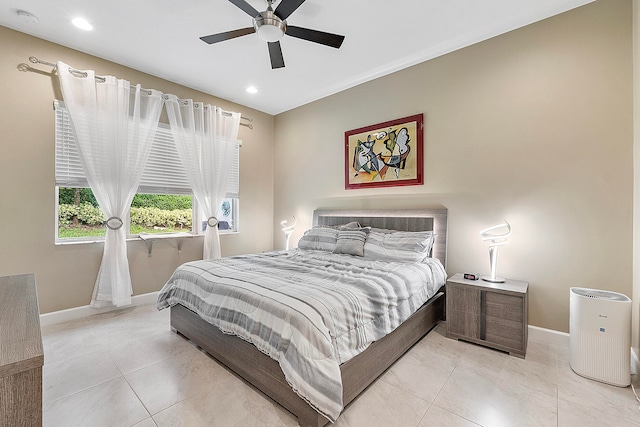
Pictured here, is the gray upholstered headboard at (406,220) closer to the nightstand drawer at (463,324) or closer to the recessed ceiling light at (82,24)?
the nightstand drawer at (463,324)

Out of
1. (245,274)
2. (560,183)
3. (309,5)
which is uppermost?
(309,5)

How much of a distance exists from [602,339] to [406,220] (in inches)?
74.4

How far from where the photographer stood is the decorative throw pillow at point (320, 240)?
11.6 feet

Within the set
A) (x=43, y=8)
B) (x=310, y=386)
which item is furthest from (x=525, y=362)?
(x=43, y=8)

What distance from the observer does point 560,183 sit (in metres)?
2.53

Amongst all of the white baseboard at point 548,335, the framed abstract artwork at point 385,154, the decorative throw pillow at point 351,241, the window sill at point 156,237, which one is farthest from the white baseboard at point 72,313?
the white baseboard at point 548,335

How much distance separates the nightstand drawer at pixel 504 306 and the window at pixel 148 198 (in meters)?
3.65

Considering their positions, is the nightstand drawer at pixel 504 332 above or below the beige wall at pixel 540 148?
below

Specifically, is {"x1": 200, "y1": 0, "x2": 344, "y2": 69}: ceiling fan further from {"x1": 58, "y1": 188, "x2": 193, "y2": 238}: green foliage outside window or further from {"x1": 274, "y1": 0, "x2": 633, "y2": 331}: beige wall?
{"x1": 58, "y1": 188, "x2": 193, "y2": 238}: green foliage outside window

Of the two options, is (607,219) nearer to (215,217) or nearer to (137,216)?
(215,217)

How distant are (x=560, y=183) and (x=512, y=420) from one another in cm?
199

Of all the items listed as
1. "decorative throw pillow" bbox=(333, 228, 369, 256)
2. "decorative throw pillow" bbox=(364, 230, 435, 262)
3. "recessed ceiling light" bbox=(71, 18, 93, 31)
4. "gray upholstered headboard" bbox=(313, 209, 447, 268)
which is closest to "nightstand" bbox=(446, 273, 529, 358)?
"decorative throw pillow" bbox=(364, 230, 435, 262)

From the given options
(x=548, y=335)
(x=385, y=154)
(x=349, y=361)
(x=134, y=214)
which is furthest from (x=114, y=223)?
(x=548, y=335)

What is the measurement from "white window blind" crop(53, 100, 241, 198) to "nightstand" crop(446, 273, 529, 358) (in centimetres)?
352
